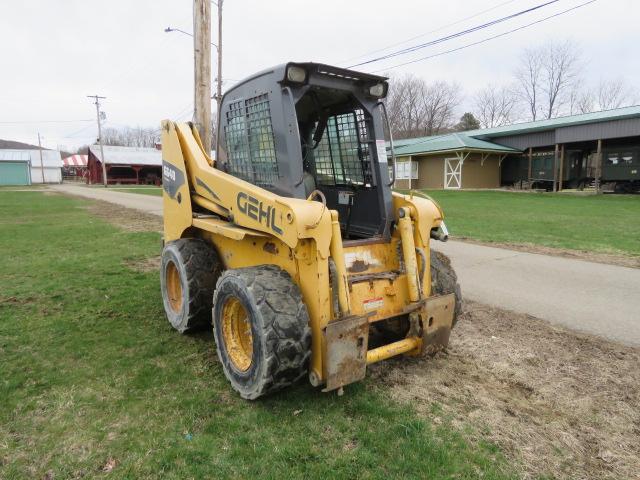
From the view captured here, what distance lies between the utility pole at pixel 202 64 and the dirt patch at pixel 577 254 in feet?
20.6

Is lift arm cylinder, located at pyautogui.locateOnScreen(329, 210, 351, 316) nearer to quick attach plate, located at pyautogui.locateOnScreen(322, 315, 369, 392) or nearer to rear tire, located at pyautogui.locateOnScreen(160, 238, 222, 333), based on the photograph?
quick attach plate, located at pyautogui.locateOnScreen(322, 315, 369, 392)

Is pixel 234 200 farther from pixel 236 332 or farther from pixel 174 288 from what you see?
pixel 174 288

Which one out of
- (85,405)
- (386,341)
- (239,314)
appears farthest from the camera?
(386,341)

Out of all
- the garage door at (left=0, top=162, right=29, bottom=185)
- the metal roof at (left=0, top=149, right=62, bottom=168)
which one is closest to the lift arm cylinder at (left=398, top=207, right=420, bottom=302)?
the metal roof at (left=0, top=149, right=62, bottom=168)

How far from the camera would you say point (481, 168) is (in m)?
33.5

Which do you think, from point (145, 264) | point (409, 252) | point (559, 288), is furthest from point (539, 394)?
point (145, 264)

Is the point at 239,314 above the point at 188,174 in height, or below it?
below

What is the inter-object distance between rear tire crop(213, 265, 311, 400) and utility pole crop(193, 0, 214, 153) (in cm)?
536

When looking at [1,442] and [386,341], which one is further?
[386,341]

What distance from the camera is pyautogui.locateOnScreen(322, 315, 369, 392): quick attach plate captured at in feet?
9.96

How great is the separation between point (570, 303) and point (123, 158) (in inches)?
2255

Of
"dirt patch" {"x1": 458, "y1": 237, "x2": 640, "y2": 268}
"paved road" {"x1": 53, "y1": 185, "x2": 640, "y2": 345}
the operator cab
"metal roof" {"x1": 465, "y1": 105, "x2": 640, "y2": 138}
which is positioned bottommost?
"paved road" {"x1": 53, "y1": 185, "x2": 640, "y2": 345}

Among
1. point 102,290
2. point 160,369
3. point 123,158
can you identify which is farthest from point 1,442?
point 123,158

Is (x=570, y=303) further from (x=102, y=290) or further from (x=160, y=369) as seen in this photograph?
(x=102, y=290)
